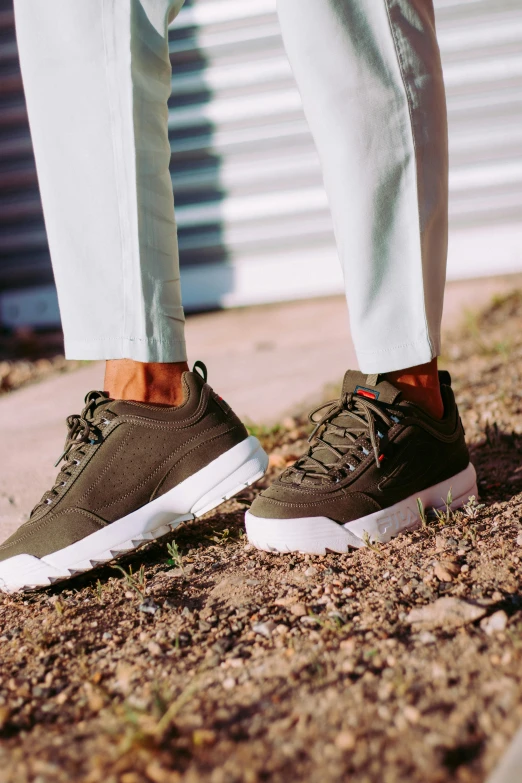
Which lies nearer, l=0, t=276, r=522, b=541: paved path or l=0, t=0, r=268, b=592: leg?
l=0, t=0, r=268, b=592: leg

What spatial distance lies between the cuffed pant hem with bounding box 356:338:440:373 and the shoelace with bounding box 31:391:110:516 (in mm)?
556

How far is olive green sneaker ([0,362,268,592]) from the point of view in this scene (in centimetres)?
142

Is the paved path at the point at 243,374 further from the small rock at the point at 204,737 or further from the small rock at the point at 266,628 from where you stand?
the small rock at the point at 204,737

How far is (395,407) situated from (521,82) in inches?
136

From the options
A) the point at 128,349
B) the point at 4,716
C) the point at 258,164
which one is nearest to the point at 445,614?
the point at 4,716

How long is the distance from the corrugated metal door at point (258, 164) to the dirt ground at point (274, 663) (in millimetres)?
3004

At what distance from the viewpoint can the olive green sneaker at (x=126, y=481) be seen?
1.42 m

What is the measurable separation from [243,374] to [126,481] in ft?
5.67

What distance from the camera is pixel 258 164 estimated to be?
4434mm

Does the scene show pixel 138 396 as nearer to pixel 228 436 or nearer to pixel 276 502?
pixel 228 436

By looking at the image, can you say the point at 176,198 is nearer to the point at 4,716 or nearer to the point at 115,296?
the point at 115,296

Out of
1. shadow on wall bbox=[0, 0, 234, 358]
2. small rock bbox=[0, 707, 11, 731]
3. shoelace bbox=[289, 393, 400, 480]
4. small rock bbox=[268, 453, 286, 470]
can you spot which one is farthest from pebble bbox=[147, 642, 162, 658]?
shadow on wall bbox=[0, 0, 234, 358]

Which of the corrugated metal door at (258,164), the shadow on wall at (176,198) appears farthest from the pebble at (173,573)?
the corrugated metal door at (258,164)

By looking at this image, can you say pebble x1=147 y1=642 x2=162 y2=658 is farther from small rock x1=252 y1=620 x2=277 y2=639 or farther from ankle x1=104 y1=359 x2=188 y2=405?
ankle x1=104 y1=359 x2=188 y2=405
